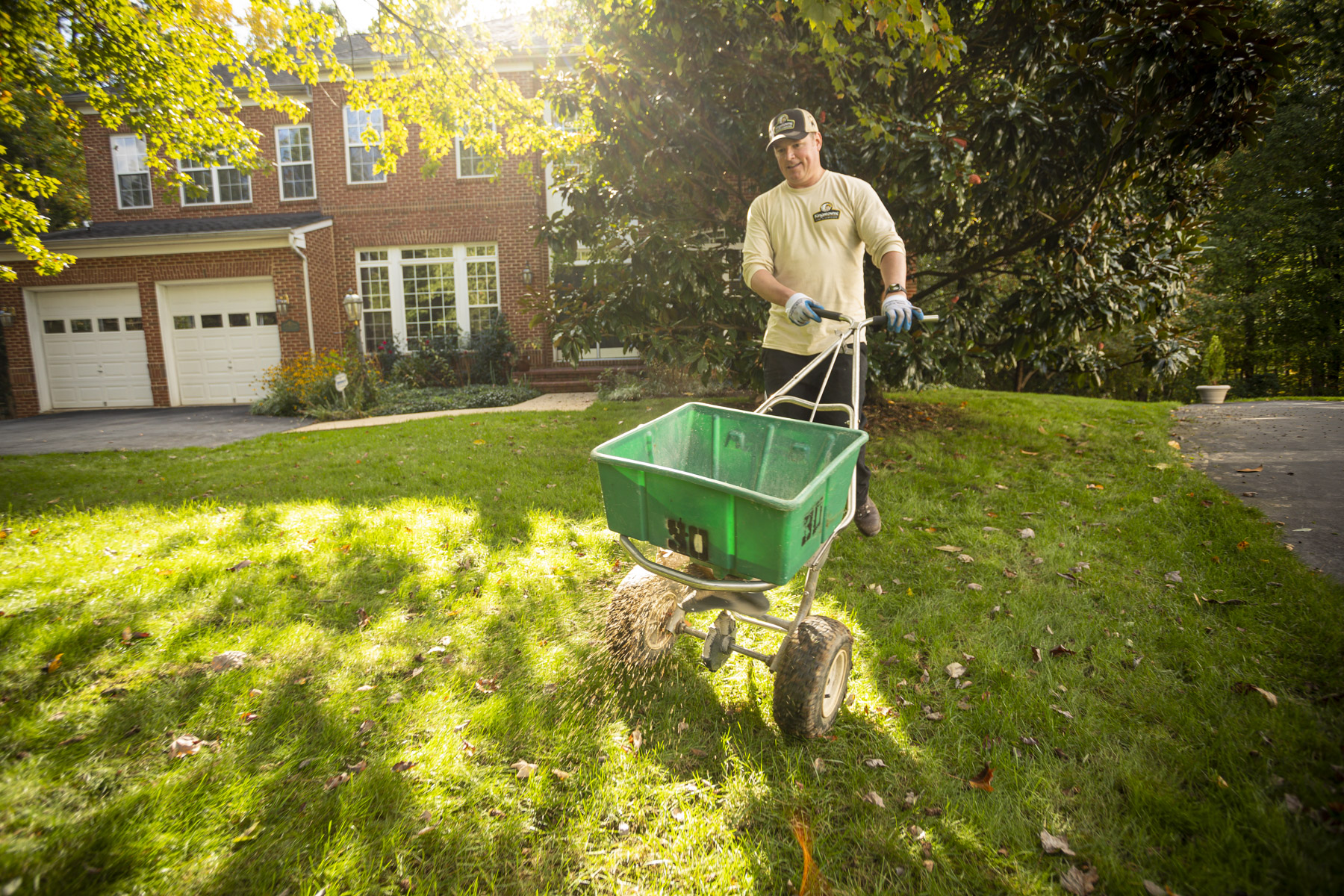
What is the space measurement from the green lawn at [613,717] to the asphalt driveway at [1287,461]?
0.21m

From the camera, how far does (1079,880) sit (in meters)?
1.76

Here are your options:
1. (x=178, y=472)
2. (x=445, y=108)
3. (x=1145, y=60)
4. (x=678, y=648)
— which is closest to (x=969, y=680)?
(x=678, y=648)

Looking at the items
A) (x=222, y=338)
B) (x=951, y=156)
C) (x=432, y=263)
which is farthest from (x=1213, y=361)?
(x=222, y=338)

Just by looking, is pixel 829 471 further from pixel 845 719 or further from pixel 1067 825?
pixel 1067 825

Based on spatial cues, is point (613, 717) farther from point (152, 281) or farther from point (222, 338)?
point (152, 281)

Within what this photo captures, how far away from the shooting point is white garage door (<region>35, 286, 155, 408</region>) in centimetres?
1378

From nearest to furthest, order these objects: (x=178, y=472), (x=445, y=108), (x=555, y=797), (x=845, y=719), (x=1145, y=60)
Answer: (x=555, y=797), (x=845, y=719), (x=1145, y=60), (x=178, y=472), (x=445, y=108)

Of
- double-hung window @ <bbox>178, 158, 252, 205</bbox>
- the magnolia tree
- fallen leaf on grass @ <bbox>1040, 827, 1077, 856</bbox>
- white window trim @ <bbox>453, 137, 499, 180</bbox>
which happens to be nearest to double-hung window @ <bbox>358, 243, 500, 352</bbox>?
white window trim @ <bbox>453, 137, 499, 180</bbox>

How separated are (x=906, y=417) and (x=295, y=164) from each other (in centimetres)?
1465

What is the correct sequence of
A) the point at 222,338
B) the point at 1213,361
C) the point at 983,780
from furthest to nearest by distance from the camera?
1. the point at 222,338
2. the point at 1213,361
3. the point at 983,780

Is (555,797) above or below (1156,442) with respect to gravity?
below

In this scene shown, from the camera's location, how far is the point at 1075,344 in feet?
20.6

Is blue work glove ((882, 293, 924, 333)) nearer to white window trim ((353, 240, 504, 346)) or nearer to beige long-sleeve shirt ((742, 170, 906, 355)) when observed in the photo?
beige long-sleeve shirt ((742, 170, 906, 355))

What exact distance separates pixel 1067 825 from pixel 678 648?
1.58 meters
